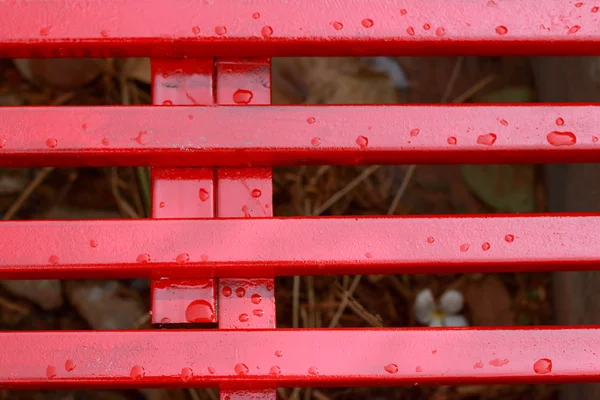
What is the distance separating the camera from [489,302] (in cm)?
147

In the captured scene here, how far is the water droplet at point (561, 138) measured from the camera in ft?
3.35

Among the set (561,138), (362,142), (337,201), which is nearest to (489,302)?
(337,201)

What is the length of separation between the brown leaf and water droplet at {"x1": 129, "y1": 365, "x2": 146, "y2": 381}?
0.84 meters

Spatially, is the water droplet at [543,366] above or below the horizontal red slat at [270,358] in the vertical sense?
below

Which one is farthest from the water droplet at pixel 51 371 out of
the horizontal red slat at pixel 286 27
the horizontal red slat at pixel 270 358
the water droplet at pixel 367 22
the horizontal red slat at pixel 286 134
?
the water droplet at pixel 367 22

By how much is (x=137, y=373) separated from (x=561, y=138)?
2.72 ft

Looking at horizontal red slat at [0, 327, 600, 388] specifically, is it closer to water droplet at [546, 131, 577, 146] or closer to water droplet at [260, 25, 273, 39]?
water droplet at [546, 131, 577, 146]

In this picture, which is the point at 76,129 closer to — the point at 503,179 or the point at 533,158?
the point at 533,158

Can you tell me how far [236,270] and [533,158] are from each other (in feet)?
1.83

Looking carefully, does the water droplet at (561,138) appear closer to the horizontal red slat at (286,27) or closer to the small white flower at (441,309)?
the horizontal red slat at (286,27)

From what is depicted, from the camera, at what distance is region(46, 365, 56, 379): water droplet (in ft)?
3.23

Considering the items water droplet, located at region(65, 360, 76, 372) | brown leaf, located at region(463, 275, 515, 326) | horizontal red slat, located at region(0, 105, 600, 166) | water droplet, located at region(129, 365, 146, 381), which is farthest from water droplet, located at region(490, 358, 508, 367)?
water droplet, located at region(65, 360, 76, 372)

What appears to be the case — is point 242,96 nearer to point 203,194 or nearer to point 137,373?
point 203,194

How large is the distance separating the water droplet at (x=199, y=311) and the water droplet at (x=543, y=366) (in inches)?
22.0
